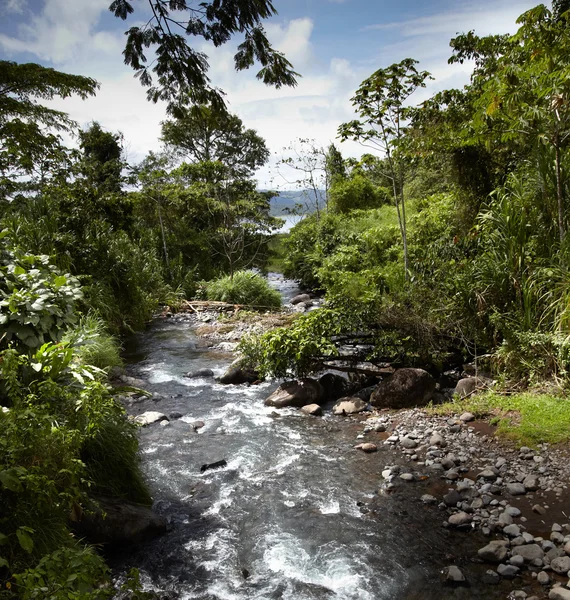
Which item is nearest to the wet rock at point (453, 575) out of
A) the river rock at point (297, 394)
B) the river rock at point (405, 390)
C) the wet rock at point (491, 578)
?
the wet rock at point (491, 578)

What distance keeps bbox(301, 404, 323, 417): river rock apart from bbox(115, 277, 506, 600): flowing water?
6.0 inches

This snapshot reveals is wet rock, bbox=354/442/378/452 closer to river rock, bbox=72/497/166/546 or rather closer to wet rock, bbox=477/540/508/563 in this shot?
wet rock, bbox=477/540/508/563

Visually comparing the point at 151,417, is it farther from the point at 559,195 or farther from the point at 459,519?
the point at 559,195

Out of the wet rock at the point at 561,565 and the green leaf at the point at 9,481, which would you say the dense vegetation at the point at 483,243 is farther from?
the green leaf at the point at 9,481

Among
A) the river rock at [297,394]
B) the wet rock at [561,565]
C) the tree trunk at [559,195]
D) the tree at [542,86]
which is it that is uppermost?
the tree at [542,86]

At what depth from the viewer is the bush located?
51.7 feet

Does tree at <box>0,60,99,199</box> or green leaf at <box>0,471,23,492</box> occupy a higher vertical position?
tree at <box>0,60,99,199</box>

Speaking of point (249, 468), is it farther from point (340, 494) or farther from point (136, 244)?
point (136, 244)

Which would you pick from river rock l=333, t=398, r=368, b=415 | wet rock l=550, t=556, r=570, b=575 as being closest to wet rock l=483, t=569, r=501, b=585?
wet rock l=550, t=556, r=570, b=575

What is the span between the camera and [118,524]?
3.74 m

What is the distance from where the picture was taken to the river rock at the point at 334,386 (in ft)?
24.2

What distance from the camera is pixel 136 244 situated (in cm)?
1694

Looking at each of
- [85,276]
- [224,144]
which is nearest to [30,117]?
[85,276]

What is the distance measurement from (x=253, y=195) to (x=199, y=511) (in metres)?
15.8
